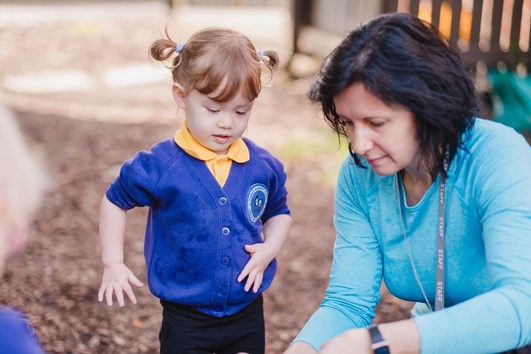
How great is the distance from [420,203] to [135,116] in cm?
533

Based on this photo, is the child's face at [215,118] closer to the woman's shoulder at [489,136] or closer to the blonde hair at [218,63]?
the blonde hair at [218,63]

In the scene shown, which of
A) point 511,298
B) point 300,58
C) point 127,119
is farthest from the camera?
point 300,58

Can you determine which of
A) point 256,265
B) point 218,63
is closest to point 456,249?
point 256,265

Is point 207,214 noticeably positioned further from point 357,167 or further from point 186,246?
point 357,167

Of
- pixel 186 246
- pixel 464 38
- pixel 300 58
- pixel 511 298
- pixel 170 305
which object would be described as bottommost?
pixel 300 58

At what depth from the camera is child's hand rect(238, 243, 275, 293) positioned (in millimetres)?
2465

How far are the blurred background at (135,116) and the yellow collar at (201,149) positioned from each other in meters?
0.31

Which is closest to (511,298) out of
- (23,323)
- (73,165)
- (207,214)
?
(207,214)

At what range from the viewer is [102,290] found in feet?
7.84

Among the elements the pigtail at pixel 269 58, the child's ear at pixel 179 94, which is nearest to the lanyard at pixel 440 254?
the pigtail at pixel 269 58

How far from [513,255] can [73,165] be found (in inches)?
171

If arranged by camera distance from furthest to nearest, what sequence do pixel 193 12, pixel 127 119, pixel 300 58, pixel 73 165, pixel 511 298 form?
pixel 193 12 < pixel 300 58 < pixel 127 119 < pixel 73 165 < pixel 511 298

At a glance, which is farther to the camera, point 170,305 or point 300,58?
point 300,58

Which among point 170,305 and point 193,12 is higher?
point 170,305
